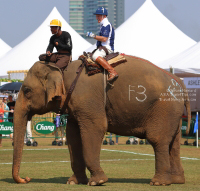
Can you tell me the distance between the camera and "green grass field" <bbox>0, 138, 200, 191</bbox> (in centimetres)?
1088

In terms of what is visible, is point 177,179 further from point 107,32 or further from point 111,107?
point 107,32

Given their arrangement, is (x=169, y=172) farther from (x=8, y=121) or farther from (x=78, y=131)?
(x=8, y=121)

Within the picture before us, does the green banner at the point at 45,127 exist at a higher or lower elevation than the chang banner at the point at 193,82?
lower

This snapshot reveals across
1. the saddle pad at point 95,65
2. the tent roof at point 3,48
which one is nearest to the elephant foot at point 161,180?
the saddle pad at point 95,65

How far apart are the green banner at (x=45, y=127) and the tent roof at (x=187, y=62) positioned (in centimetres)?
829

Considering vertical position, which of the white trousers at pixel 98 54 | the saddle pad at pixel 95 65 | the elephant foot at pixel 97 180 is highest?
the white trousers at pixel 98 54

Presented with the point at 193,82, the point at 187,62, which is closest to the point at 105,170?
the point at 193,82

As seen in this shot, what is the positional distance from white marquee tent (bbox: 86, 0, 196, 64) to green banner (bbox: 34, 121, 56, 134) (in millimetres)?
12962

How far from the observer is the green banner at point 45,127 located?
26.0 metres

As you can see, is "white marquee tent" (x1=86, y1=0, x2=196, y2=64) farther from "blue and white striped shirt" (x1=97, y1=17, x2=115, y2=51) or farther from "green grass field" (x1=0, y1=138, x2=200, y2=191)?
"blue and white striped shirt" (x1=97, y1=17, x2=115, y2=51)

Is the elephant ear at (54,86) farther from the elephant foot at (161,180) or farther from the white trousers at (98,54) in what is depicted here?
the elephant foot at (161,180)

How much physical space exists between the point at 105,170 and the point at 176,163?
10.3 feet

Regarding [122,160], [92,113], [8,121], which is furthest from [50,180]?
[8,121]

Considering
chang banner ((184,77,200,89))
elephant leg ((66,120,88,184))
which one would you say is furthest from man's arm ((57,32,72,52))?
chang banner ((184,77,200,89))
